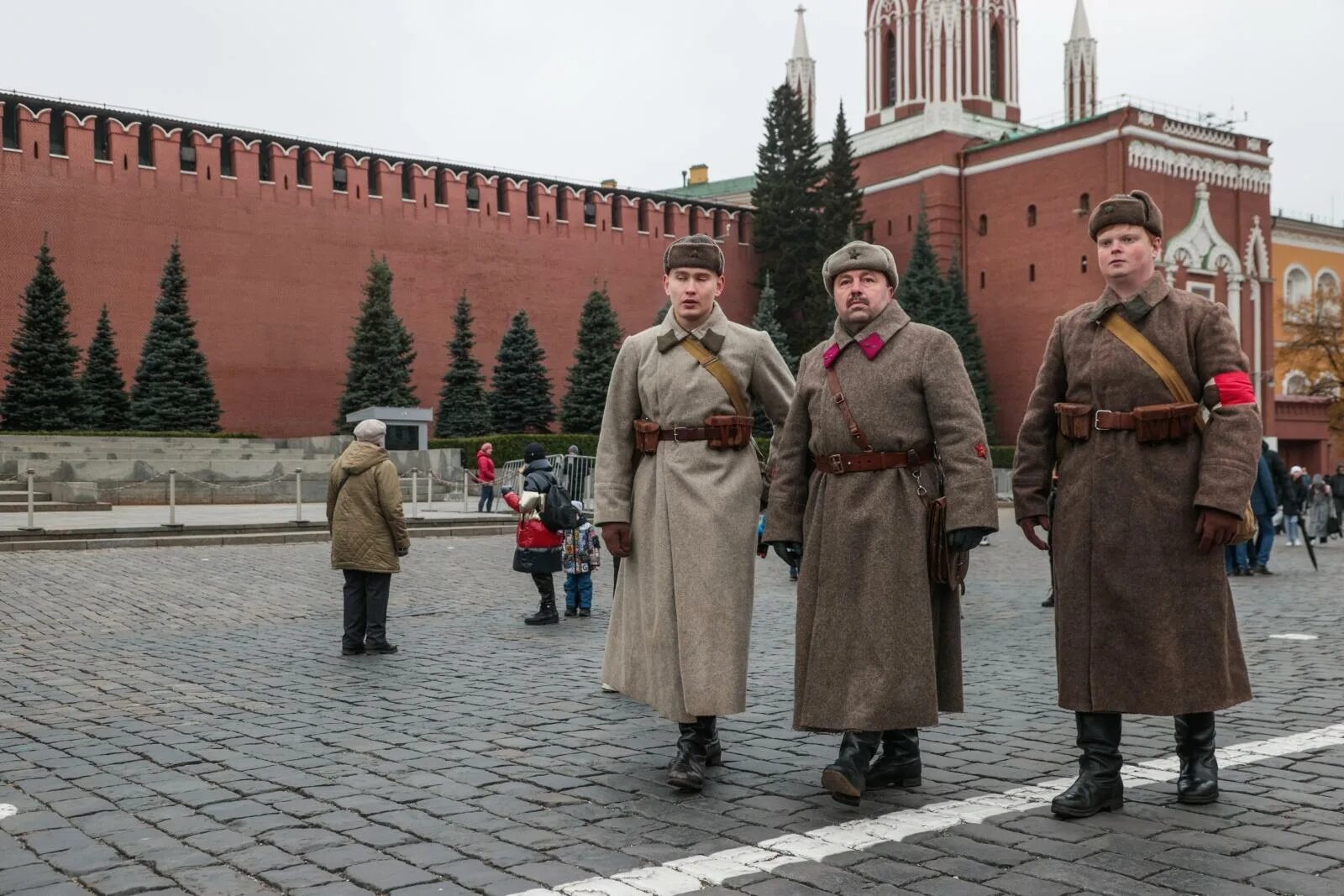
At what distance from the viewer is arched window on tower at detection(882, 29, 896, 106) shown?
163 ft

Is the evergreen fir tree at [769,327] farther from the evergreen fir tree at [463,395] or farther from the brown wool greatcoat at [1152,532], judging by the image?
the brown wool greatcoat at [1152,532]

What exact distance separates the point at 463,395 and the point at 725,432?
108ft

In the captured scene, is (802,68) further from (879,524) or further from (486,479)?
(879,524)

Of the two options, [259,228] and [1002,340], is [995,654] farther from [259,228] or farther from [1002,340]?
[1002,340]

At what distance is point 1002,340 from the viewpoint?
145ft

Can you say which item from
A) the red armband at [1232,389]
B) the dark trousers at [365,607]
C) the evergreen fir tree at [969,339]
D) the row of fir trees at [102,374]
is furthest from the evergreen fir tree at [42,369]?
the red armband at [1232,389]

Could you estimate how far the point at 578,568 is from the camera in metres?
9.39

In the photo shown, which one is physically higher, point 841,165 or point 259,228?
point 841,165

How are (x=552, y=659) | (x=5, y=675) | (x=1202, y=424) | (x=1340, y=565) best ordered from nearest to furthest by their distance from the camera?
1. (x=1202, y=424)
2. (x=5, y=675)
3. (x=552, y=659)
4. (x=1340, y=565)

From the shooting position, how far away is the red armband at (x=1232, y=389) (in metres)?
3.74

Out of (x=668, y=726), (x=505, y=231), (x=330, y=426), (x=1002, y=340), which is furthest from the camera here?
(x=1002, y=340)

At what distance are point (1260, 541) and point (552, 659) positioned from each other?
866 centimetres

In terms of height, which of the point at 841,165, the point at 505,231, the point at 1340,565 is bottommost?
the point at 1340,565

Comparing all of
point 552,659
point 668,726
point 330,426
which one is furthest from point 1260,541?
point 330,426
